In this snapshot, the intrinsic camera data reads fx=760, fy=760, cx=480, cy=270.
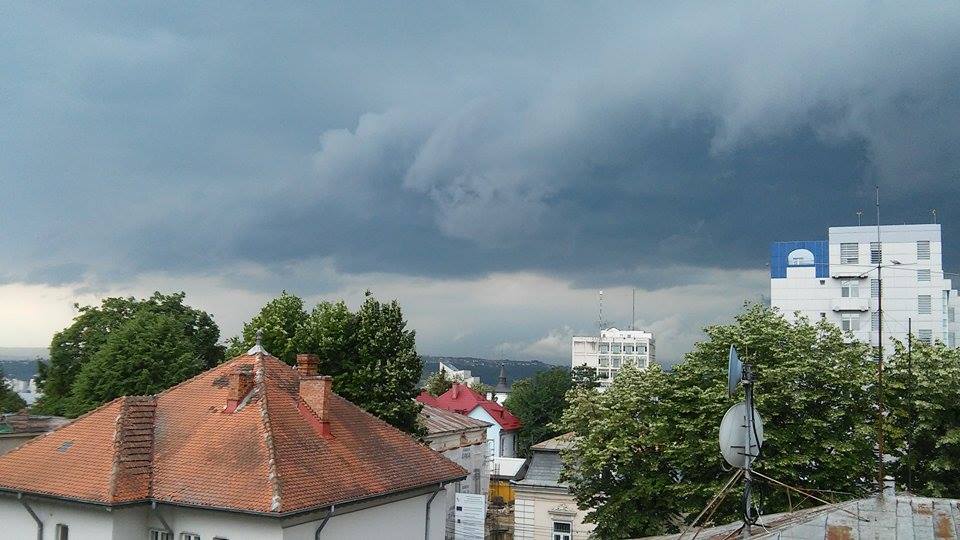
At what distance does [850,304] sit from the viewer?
83.7m

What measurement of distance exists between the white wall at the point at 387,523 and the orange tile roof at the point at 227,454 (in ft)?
2.53

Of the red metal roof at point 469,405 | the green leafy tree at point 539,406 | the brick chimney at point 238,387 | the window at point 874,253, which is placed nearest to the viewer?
the brick chimney at point 238,387

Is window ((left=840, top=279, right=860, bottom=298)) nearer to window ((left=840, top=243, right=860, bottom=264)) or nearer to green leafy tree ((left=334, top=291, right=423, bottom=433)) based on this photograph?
window ((left=840, top=243, right=860, bottom=264))

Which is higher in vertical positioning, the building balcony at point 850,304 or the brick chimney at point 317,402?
the building balcony at point 850,304

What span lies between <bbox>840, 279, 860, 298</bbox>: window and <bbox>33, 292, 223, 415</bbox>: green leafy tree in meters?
65.8

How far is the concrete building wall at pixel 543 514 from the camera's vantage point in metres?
38.6

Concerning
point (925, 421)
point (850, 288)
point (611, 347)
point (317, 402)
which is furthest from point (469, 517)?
point (611, 347)

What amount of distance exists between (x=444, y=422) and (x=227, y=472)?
116 feet

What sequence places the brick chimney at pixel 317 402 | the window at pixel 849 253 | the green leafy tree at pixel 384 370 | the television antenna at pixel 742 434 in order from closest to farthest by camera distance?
the television antenna at pixel 742 434, the brick chimney at pixel 317 402, the green leafy tree at pixel 384 370, the window at pixel 849 253

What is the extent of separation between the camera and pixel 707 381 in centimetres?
3077

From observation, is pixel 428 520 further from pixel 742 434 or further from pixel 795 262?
pixel 795 262

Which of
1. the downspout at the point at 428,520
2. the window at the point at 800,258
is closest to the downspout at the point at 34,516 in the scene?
the downspout at the point at 428,520

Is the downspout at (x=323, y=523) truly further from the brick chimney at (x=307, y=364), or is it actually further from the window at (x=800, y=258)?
the window at (x=800, y=258)

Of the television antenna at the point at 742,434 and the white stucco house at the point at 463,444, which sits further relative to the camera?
the white stucco house at the point at 463,444
